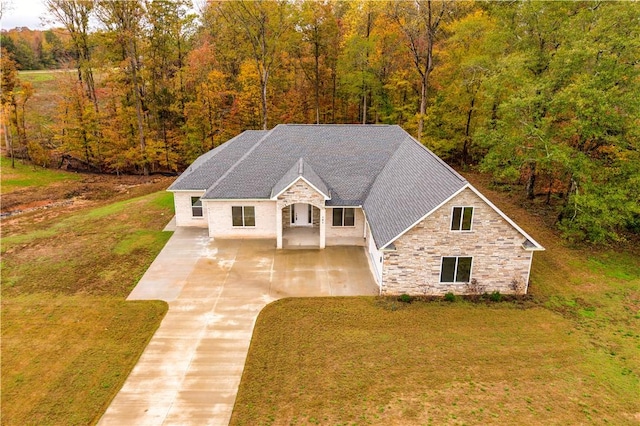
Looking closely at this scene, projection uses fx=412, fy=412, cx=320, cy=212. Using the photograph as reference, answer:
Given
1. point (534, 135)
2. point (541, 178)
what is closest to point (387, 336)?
point (534, 135)

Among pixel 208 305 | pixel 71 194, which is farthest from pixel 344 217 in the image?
pixel 71 194

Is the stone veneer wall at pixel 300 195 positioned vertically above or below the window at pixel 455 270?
above

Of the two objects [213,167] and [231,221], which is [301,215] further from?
[213,167]

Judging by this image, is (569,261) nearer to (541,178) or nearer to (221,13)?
(541,178)

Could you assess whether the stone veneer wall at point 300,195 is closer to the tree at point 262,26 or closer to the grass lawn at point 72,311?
the grass lawn at point 72,311

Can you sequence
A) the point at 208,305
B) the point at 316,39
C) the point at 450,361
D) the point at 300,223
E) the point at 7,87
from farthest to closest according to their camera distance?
the point at 316,39
the point at 7,87
the point at 300,223
the point at 208,305
the point at 450,361

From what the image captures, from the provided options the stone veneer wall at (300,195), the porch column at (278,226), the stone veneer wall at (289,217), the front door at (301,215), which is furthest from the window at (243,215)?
the front door at (301,215)

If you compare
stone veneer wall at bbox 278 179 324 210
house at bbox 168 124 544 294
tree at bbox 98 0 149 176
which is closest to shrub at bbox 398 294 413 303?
house at bbox 168 124 544 294
